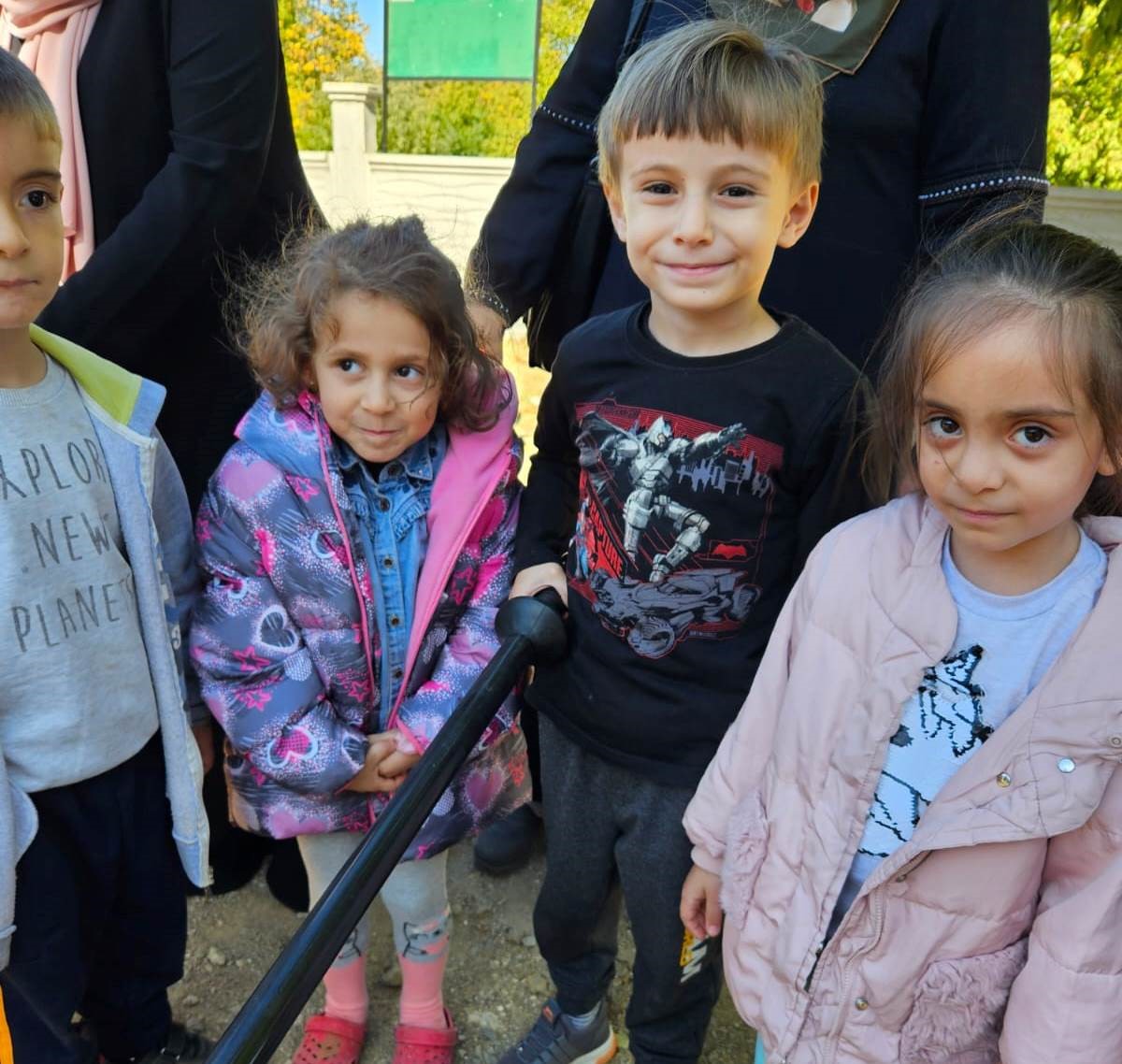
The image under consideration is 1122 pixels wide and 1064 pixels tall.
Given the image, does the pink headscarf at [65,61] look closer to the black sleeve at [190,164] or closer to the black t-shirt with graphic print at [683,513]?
the black sleeve at [190,164]

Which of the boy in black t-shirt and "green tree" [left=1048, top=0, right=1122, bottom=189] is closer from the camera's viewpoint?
the boy in black t-shirt

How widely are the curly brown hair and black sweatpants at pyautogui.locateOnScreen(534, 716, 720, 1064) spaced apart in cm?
57

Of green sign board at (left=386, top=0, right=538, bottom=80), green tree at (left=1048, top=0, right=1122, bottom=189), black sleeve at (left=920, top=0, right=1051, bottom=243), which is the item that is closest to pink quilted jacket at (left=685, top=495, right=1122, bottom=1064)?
black sleeve at (left=920, top=0, right=1051, bottom=243)

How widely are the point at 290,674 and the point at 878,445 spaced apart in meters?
0.94

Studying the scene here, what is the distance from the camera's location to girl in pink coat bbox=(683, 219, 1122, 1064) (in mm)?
1080

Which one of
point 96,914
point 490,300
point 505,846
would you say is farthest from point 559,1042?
point 490,300

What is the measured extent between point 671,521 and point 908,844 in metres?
0.51

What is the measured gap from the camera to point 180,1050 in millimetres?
1907

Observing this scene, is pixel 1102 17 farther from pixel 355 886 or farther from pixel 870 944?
pixel 355 886

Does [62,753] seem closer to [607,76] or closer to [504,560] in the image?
[504,560]

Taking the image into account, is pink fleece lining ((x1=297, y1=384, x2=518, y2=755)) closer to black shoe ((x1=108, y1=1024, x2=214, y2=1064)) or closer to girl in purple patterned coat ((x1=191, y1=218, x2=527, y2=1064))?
girl in purple patterned coat ((x1=191, y1=218, x2=527, y2=1064))

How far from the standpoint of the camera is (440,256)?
165 cm

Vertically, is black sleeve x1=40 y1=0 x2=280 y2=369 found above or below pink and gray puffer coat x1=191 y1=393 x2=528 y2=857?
above

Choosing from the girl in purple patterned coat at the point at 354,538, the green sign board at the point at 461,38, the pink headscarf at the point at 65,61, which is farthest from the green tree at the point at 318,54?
the girl in purple patterned coat at the point at 354,538
